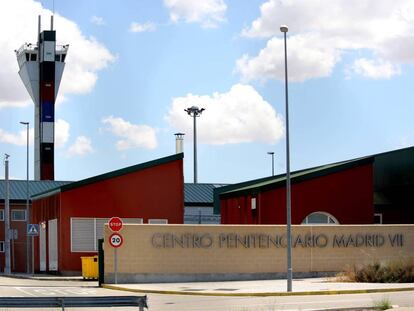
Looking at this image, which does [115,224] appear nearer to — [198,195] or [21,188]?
[198,195]

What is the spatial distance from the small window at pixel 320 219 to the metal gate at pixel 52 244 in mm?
13116

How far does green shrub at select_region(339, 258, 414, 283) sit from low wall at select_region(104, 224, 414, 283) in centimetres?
355

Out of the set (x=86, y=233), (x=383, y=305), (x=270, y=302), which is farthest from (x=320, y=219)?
(x=383, y=305)

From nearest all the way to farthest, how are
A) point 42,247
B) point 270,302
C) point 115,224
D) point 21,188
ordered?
point 270,302
point 115,224
point 42,247
point 21,188

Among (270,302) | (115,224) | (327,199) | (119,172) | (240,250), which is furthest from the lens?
(119,172)

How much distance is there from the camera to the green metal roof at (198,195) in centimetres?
6356

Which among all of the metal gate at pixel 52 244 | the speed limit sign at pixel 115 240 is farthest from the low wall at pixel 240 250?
the metal gate at pixel 52 244

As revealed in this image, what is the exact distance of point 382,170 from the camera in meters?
46.2

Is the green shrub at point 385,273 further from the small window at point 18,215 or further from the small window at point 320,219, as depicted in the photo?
the small window at point 18,215

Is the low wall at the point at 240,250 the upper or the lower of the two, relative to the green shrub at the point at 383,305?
upper

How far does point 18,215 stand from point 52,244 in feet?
65.7

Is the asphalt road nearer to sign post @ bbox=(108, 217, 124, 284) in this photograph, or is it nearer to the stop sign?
sign post @ bbox=(108, 217, 124, 284)

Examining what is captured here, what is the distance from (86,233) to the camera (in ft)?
139

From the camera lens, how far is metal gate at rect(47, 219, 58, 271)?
44.5 meters
